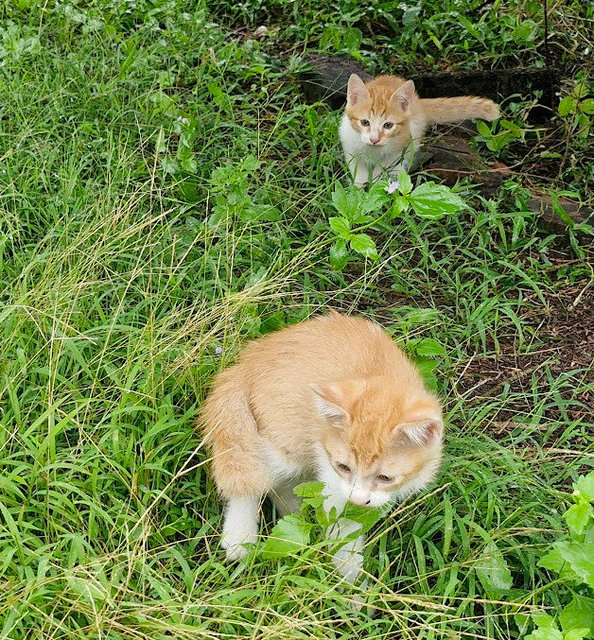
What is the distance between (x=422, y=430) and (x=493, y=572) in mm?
538

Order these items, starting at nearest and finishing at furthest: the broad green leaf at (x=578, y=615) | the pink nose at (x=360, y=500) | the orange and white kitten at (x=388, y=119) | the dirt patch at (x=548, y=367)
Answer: the broad green leaf at (x=578, y=615) → the pink nose at (x=360, y=500) → the dirt patch at (x=548, y=367) → the orange and white kitten at (x=388, y=119)

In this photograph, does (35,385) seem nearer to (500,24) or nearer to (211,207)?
(211,207)

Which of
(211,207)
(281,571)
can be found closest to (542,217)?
(211,207)

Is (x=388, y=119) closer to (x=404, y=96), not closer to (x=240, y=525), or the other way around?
(x=404, y=96)

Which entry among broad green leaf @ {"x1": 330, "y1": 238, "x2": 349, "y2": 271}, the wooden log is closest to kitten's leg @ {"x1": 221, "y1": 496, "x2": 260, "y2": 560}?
broad green leaf @ {"x1": 330, "y1": 238, "x2": 349, "y2": 271}

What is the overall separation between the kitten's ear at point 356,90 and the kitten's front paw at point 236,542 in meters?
2.86

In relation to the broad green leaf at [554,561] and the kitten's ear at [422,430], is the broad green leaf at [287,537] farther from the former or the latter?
the broad green leaf at [554,561]

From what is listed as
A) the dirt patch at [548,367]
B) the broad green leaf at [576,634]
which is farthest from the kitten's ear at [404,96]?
the broad green leaf at [576,634]

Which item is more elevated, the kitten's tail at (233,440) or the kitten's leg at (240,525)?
the kitten's tail at (233,440)

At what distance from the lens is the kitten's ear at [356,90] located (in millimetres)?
4961

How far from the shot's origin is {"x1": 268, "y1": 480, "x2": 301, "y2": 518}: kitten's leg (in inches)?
126

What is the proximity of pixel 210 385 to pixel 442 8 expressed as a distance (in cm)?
370

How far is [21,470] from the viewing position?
2969 millimetres

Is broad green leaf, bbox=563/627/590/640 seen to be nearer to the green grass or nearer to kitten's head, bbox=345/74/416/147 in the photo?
the green grass
